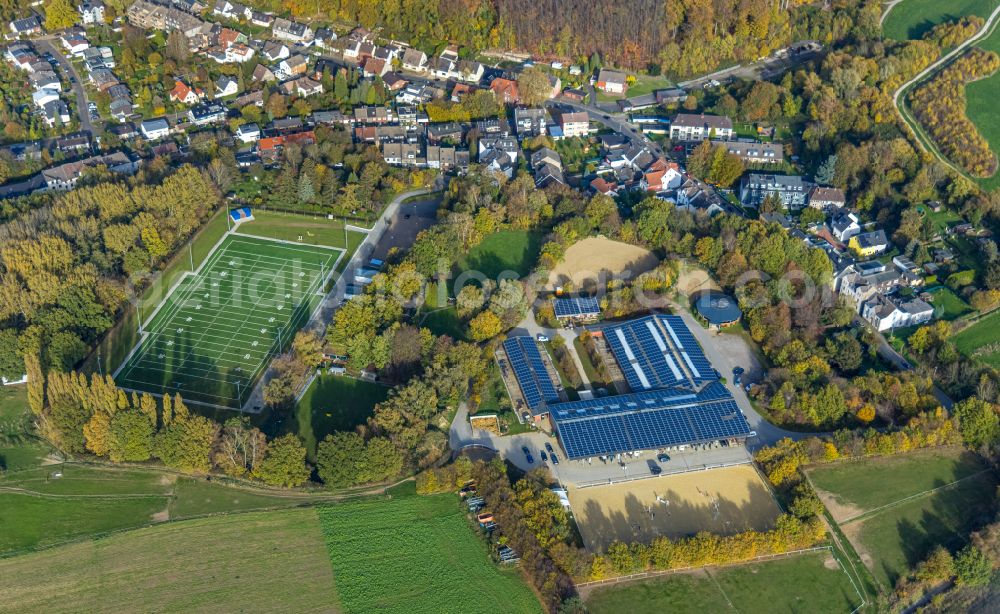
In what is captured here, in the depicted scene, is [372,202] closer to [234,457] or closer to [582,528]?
[234,457]

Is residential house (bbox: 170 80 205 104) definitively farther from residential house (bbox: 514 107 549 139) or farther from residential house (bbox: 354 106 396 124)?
residential house (bbox: 514 107 549 139)

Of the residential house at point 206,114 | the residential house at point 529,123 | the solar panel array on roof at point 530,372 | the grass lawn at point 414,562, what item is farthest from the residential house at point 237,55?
the grass lawn at point 414,562

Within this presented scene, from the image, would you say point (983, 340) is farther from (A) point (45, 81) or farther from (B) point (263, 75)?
(A) point (45, 81)

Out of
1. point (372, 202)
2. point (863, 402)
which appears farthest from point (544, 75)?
point (863, 402)

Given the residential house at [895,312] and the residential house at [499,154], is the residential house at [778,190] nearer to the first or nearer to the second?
the residential house at [895,312]

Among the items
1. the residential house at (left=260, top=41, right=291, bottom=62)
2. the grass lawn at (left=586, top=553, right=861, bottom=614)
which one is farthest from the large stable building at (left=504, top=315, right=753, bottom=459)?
the residential house at (left=260, top=41, right=291, bottom=62)
